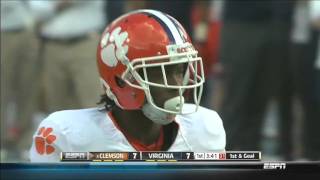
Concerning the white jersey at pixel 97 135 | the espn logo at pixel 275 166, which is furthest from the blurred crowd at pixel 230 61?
the espn logo at pixel 275 166

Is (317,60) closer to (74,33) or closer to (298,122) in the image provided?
(298,122)

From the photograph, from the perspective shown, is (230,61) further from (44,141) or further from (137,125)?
(44,141)

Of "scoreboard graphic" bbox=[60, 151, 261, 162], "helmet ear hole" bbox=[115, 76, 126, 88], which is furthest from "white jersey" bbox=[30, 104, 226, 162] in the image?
"scoreboard graphic" bbox=[60, 151, 261, 162]

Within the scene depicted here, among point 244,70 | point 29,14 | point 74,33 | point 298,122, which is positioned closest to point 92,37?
point 74,33

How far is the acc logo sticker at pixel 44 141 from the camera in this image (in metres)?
2.62

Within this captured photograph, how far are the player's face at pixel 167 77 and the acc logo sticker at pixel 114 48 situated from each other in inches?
4.9

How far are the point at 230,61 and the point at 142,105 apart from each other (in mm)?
3439

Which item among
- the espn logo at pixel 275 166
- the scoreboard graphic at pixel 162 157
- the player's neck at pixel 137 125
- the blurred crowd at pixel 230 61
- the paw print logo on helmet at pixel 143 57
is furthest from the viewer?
the blurred crowd at pixel 230 61

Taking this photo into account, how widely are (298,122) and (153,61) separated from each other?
11.4 ft

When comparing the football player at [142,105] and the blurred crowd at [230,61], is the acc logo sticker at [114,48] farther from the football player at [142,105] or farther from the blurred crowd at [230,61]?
the blurred crowd at [230,61]

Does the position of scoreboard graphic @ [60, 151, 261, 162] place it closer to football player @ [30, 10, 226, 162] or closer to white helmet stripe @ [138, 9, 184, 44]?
football player @ [30, 10, 226, 162]

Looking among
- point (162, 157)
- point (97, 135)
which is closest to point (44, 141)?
point (97, 135)

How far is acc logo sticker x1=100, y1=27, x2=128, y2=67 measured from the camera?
8.63ft

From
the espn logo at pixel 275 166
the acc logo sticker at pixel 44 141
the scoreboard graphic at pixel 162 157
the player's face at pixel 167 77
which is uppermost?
the player's face at pixel 167 77
